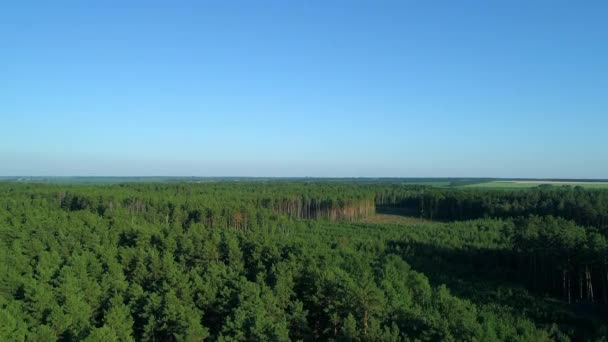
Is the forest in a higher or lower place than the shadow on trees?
higher

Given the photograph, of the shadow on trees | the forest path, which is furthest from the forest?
the forest path

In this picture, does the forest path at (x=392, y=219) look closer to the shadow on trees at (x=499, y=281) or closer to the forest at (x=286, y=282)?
the forest at (x=286, y=282)

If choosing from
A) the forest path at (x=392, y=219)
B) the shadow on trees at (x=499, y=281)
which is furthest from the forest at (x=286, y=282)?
the forest path at (x=392, y=219)

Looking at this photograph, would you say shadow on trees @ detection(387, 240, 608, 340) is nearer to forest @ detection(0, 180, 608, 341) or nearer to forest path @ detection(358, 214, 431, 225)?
forest @ detection(0, 180, 608, 341)

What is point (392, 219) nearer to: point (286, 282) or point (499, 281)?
point (499, 281)

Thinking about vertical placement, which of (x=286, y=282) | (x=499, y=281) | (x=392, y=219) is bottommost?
(x=499, y=281)

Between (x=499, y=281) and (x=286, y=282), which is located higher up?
(x=286, y=282)

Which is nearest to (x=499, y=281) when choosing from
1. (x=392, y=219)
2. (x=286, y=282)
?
(x=286, y=282)

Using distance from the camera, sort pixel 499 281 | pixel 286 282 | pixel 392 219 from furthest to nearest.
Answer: pixel 392 219 → pixel 499 281 → pixel 286 282
